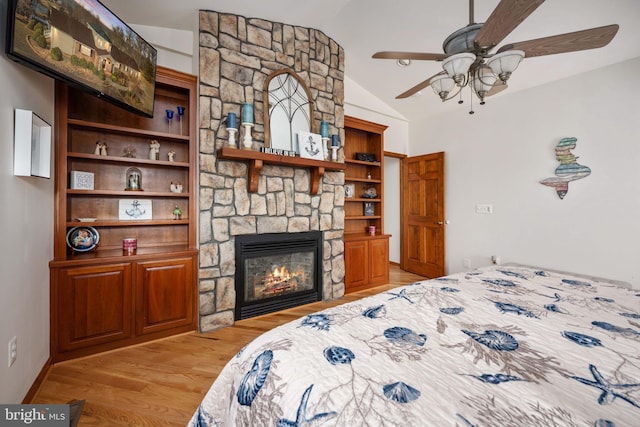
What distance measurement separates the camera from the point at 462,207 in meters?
4.25

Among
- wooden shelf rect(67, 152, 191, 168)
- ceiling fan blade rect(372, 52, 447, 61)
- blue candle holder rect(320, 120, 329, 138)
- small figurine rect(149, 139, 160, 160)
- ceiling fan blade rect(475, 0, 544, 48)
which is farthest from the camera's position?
blue candle holder rect(320, 120, 329, 138)

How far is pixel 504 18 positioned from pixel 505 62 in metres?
0.33

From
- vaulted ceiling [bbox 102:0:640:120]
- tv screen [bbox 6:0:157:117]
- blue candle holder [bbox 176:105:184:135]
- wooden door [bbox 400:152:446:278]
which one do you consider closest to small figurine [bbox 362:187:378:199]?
wooden door [bbox 400:152:446:278]

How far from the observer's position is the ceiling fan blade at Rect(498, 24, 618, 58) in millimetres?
1441

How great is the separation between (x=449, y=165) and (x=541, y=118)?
1282mm

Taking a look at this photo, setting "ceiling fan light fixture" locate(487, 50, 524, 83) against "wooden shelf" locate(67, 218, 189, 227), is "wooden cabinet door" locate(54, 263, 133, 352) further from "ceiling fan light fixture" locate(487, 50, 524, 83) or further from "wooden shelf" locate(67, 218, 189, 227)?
"ceiling fan light fixture" locate(487, 50, 524, 83)

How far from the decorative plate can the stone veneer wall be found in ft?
2.87

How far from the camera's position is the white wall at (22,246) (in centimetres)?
139

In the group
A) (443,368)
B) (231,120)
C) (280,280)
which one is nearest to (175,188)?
(231,120)

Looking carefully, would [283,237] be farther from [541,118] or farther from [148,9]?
[541,118]

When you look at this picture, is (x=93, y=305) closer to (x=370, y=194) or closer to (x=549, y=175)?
(x=370, y=194)

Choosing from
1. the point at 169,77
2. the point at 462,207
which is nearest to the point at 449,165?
the point at 462,207

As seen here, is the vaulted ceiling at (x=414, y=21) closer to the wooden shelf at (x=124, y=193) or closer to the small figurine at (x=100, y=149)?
the small figurine at (x=100, y=149)

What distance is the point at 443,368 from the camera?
2.69 ft
